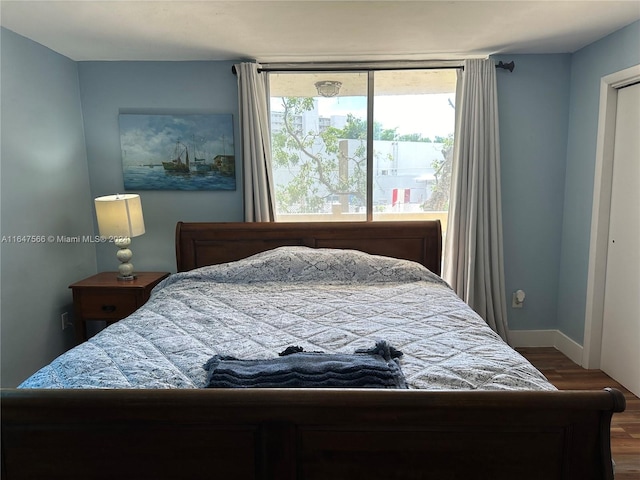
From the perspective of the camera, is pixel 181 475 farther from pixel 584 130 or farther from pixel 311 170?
pixel 584 130

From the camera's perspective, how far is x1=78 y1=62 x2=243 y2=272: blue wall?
3.14m

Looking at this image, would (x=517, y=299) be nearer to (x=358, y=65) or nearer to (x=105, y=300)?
(x=358, y=65)

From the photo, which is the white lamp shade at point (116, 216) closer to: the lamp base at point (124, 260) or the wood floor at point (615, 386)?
the lamp base at point (124, 260)

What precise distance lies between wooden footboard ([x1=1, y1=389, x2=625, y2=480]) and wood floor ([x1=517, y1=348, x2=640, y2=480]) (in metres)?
1.29

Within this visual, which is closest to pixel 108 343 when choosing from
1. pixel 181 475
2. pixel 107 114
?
pixel 181 475

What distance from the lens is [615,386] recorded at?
2.72 meters

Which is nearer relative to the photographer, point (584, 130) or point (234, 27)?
point (234, 27)

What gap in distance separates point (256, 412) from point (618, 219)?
9.13 ft

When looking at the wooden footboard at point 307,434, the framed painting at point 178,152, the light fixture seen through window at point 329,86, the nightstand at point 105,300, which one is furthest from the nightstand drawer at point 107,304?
the light fixture seen through window at point 329,86

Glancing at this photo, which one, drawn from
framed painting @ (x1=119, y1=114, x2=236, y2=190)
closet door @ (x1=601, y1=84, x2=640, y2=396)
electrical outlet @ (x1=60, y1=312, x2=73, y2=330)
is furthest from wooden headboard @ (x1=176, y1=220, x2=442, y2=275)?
closet door @ (x1=601, y1=84, x2=640, y2=396)

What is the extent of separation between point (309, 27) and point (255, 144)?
0.93 meters

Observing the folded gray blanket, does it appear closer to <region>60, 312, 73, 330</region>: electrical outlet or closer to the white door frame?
<region>60, 312, 73, 330</region>: electrical outlet

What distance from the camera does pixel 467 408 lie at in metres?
1.03

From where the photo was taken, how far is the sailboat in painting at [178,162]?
10.4 ft
